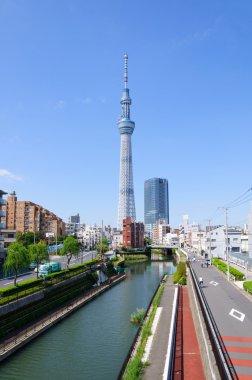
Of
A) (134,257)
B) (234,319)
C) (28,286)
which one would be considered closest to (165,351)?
(234,319)

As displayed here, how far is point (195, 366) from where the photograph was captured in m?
15.0

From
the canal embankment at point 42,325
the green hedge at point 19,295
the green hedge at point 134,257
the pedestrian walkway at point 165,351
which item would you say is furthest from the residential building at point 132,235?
the pedestrian walkway at point 165,351

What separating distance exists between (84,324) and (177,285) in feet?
50.8

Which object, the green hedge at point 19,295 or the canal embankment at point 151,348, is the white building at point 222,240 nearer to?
the canal embankment at point 151,348

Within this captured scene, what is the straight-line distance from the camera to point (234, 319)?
19.9 m

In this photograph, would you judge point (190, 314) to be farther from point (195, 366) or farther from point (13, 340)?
point (13, 340)

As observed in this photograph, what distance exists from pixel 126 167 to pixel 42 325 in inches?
6148

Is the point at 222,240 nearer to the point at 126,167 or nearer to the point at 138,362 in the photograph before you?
the point at 138,362

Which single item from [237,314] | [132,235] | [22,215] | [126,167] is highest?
[126,167]

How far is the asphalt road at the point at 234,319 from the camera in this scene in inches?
547

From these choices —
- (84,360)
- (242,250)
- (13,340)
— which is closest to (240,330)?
(84,360)

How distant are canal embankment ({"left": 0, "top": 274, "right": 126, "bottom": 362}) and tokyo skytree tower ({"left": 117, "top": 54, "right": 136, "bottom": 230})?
139763mm

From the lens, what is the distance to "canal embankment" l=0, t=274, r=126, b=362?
20.3 meters

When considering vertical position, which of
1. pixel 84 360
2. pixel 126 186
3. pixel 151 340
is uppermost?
pixel 126 186
